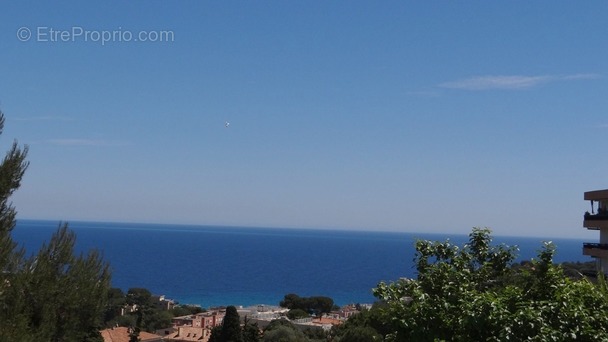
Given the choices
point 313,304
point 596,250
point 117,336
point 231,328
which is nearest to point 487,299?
point 596,250

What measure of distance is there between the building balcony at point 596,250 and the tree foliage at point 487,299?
322 inches

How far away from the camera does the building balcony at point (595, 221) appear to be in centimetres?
1572

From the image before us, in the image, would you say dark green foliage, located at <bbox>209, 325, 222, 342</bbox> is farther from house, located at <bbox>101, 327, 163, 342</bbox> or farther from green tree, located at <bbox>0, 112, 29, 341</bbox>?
green tree, located at <bbox>0, 112, 29, 341</bbox>

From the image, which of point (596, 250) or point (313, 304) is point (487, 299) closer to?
point (596, 250)

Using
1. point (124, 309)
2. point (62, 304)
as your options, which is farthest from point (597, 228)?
point (124, 309)

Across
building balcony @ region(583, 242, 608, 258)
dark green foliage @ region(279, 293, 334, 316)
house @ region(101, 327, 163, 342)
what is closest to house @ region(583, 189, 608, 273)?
building balcony @ region(583, 242, 608, 258)

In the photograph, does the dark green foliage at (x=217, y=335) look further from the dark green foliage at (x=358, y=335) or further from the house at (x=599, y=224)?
the house at (x=599, y=224)

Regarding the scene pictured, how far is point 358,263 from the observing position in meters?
158

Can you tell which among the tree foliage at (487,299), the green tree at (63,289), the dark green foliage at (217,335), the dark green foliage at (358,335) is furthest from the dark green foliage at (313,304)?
the tree foliage at (487,299)

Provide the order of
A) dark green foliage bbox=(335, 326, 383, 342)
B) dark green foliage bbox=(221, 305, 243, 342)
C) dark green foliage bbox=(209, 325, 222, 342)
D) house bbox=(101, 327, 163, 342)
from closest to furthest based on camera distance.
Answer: dark green foliage bbox=(335, 326, 383, 342), dark green foliage bbox=(221, 305, 243, 342), dark green foliage bbox=(209, 325, 222, 342), house bbox=(101, 327, 163, 342)

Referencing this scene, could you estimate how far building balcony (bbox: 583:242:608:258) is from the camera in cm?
1555

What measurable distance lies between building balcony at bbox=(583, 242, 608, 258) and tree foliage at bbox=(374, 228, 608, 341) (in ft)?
26.8

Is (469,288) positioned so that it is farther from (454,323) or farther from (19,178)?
(19,178)

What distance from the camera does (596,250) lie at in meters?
15.9
